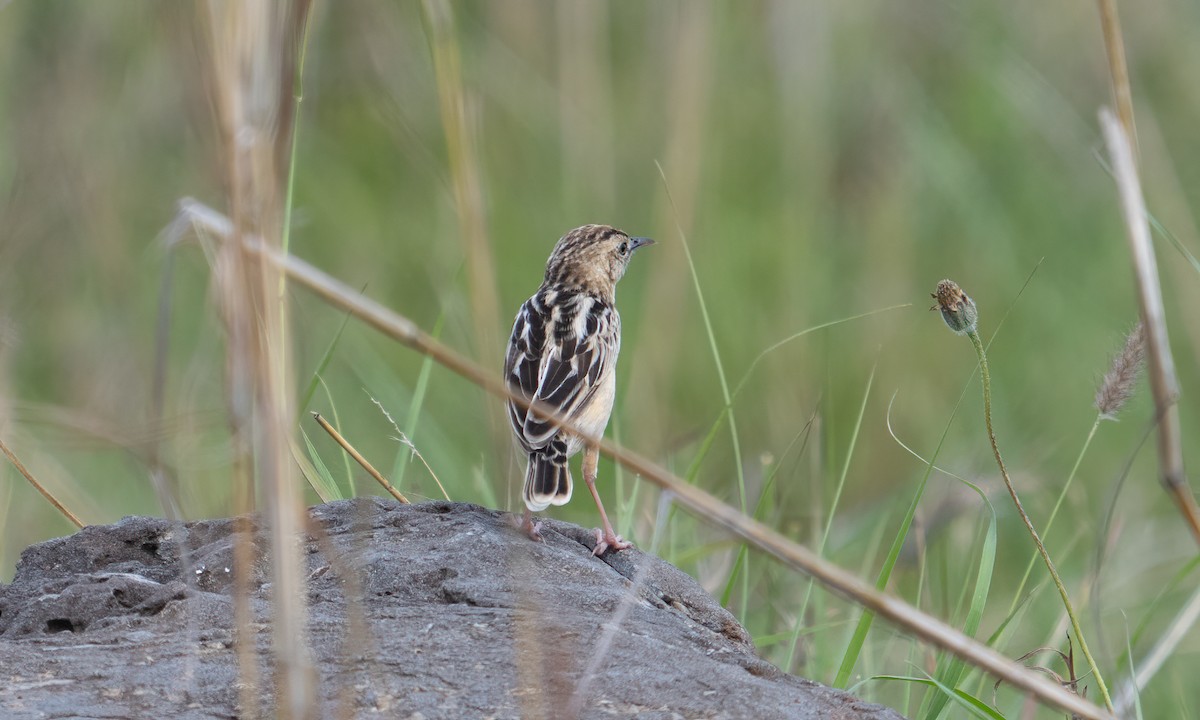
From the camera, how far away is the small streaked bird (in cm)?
549

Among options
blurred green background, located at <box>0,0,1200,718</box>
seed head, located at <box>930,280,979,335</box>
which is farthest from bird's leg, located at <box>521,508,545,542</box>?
blurred green background, located at <box>0,0,1200,718</box>

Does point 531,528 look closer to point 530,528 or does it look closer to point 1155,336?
point 530,528

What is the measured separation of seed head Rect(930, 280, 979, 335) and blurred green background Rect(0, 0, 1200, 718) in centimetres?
321

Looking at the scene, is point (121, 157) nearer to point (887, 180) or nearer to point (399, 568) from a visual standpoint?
point (887, 180)

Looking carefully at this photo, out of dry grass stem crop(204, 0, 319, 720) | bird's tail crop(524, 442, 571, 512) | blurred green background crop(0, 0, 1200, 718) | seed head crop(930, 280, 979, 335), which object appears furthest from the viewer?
blurred green background crop(0, 0, 1200, 718)

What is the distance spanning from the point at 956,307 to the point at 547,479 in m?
2.06

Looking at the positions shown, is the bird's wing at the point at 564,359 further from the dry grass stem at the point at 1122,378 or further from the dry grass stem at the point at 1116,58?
the dry grass stem at the point at 1116,58

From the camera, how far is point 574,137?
8.64 metres

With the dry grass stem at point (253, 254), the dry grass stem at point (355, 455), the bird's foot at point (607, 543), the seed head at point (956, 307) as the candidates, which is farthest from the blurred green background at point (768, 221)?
the dry grass stem at point (253, 254)

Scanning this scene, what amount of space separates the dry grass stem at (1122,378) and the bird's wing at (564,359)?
2.28 meters

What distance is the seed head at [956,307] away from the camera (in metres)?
3.79

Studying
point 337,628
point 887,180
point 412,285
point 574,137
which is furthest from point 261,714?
point 887,180

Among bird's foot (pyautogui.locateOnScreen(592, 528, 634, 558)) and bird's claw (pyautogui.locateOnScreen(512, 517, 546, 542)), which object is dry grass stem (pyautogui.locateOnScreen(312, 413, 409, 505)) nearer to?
bird's claw (pyautogui.locateOnScreen(512, 517, 546, 542))

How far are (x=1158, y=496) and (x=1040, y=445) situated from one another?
1711 millimetres
